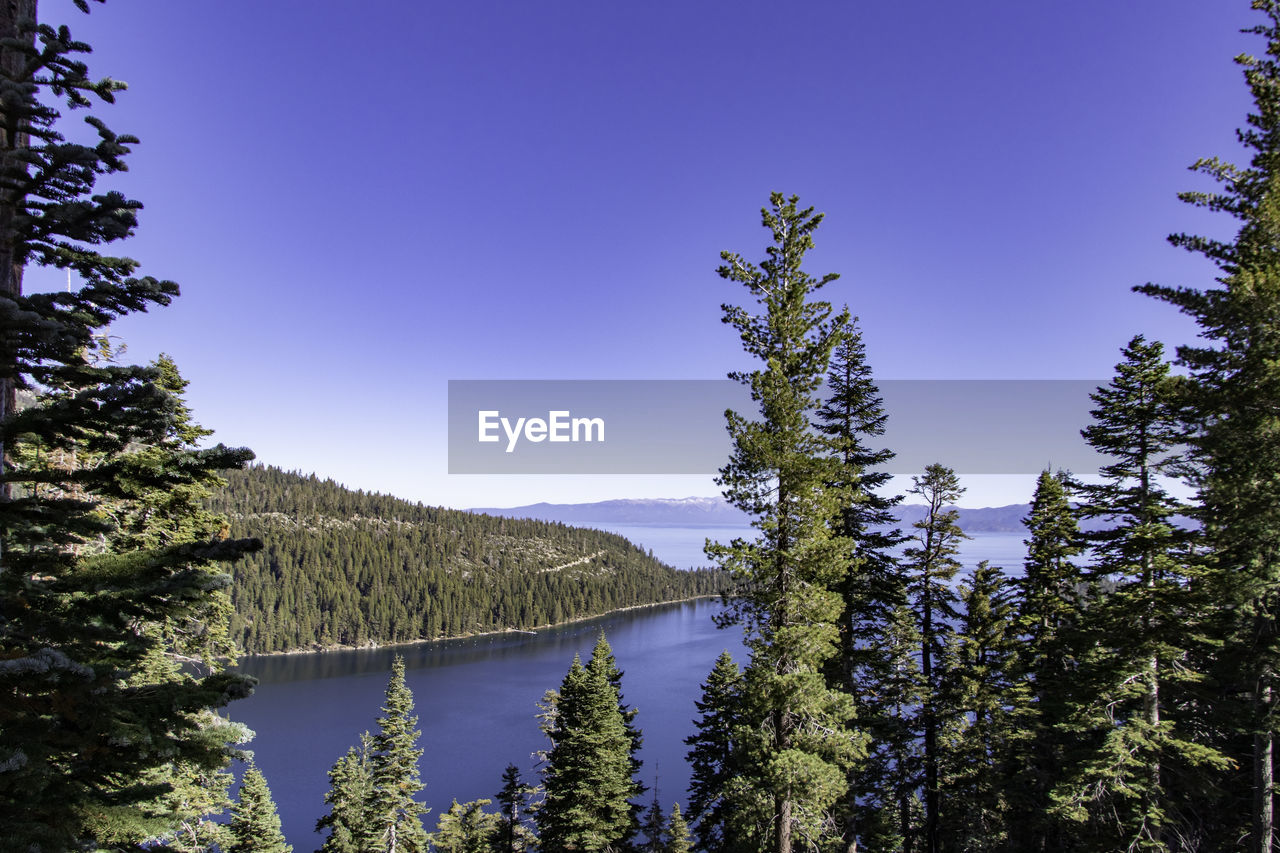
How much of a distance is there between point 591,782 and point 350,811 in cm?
1400

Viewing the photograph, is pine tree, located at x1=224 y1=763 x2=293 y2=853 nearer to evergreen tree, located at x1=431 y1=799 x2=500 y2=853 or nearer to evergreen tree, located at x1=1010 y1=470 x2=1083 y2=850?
evergreen tree, located at x1=431 y1=799 x2=500 y2=853

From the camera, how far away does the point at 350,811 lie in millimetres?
26938

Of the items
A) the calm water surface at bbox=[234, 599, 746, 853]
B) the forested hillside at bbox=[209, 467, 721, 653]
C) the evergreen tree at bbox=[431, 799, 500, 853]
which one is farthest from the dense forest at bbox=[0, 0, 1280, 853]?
the forested hillside at bbox=[209, 467, 721, 653]

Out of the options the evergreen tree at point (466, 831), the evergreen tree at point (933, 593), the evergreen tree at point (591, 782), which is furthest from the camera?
the evergreen tree at point (466, 831)

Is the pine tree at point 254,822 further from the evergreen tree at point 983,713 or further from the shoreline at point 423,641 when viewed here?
the shoreline at point 423,641

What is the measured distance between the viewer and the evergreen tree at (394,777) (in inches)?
961

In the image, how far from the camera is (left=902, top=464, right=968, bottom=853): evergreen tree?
1478cm

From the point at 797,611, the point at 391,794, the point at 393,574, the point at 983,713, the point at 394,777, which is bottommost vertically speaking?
the point at 393,574

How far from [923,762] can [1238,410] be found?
37.5 feet

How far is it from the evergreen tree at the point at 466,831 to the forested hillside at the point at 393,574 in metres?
98.6

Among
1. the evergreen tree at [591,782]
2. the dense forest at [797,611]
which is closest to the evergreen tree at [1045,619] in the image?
the dense forest at [797,611]

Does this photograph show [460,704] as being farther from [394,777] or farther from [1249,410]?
[1249,410]

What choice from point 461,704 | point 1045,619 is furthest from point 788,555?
point 461,704

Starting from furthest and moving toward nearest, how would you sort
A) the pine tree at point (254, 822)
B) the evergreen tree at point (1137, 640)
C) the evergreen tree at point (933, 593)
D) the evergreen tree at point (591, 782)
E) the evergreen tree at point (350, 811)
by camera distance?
the evergreen tree at point (350, 811) → the pine tree at point (254, 822) → the evergreen tree at point (591, 782) → the evergreen tree at point (933, 593) → the evergreen tree at point (1137, 640)
